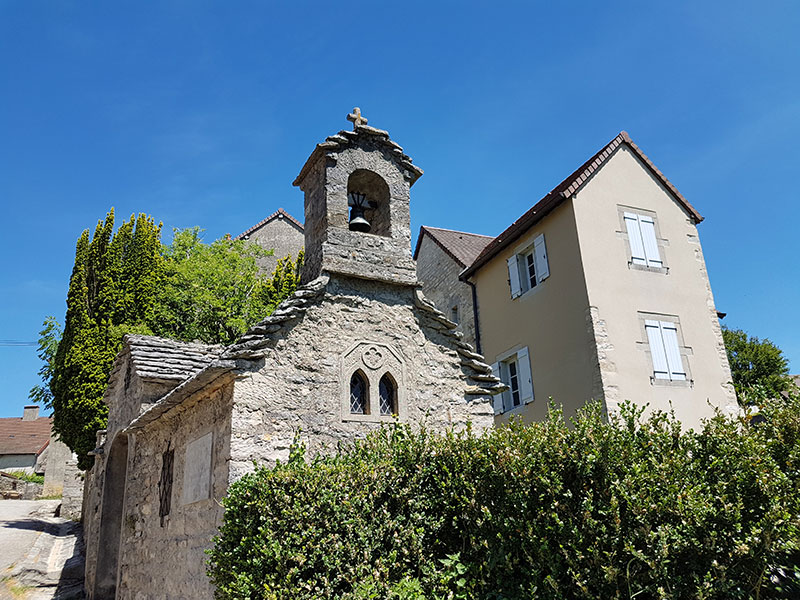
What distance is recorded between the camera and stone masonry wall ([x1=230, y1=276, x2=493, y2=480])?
6.77 metres

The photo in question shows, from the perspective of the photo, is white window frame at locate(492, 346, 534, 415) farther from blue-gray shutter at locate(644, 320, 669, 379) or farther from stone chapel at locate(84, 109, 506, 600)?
stone chapel at locate(84, 109, 506, 600)

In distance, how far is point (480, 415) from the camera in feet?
27.1

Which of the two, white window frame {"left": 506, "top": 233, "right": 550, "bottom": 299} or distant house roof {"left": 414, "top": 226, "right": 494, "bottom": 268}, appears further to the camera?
distant house roof {"left": 414, "top": 226, "right": 494, "bottom": 268}

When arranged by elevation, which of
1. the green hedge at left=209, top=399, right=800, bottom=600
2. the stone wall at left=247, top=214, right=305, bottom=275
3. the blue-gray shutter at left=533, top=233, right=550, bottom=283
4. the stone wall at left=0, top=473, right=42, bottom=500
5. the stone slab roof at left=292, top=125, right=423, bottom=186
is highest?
the stone wall at left=247, top=214, right=305, bottom=275

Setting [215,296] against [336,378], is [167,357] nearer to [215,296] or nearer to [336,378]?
[336,378]

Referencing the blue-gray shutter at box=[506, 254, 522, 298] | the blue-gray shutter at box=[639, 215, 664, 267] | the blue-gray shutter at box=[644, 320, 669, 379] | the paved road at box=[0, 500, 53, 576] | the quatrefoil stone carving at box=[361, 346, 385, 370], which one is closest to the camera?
the quatrefoil stone carving at box=[361, 346, 385, 370]

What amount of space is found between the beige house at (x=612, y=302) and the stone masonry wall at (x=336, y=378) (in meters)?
5.48

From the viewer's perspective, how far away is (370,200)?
29.6 feet

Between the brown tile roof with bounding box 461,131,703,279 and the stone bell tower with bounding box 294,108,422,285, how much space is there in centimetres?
619

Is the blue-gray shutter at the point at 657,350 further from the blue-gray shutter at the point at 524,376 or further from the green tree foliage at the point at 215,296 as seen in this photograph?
the green tree foliage at the point at 215,296

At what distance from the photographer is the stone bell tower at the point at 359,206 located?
26.5 feet

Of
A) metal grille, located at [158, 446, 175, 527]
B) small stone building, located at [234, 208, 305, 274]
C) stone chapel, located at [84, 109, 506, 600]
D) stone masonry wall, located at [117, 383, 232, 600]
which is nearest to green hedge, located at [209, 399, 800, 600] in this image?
stone chapel, located at [84, 109, 506, 600]

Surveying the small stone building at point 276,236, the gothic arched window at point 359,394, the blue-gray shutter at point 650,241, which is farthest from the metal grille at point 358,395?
the small stone building at point 276,236

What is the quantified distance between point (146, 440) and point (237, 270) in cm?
1178
